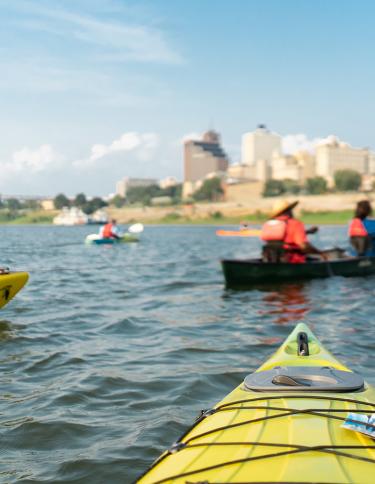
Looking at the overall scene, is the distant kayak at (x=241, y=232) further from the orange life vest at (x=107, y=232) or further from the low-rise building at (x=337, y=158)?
the low-rise building at (x=337, y=158)

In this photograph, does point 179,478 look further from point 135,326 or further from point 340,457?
point 135,326

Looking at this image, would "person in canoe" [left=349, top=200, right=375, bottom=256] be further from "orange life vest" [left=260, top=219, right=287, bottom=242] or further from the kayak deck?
"orange life vest" [left=260, top=219, right=287, bottom=242]

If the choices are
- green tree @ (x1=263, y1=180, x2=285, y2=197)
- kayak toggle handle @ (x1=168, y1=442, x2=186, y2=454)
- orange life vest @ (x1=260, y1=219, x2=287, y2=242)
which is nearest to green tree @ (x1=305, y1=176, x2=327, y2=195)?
green tree @ (x1=263, y1=180, x2=285, y2=197)

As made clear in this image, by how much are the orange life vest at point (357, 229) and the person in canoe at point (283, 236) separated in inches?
96.4

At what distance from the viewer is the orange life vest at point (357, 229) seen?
50.7 ft

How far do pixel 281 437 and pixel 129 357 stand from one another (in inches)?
166

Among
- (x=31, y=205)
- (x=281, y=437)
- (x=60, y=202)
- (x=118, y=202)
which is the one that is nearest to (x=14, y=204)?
(x=31, y=205)

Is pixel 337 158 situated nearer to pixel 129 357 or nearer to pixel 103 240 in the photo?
pixel 103 240

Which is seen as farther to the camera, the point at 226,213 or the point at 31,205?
the point at 31,205

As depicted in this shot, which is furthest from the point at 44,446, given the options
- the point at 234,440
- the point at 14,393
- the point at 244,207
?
the point at 244,207

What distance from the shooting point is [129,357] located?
6.91 m

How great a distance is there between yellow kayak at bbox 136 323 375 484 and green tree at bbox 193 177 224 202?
456 feet

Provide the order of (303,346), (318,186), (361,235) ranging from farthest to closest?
(318,186), (361,235), (303,346)

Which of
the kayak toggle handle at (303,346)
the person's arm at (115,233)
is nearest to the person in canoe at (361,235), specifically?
the kayak toggle handle at (303,346)
